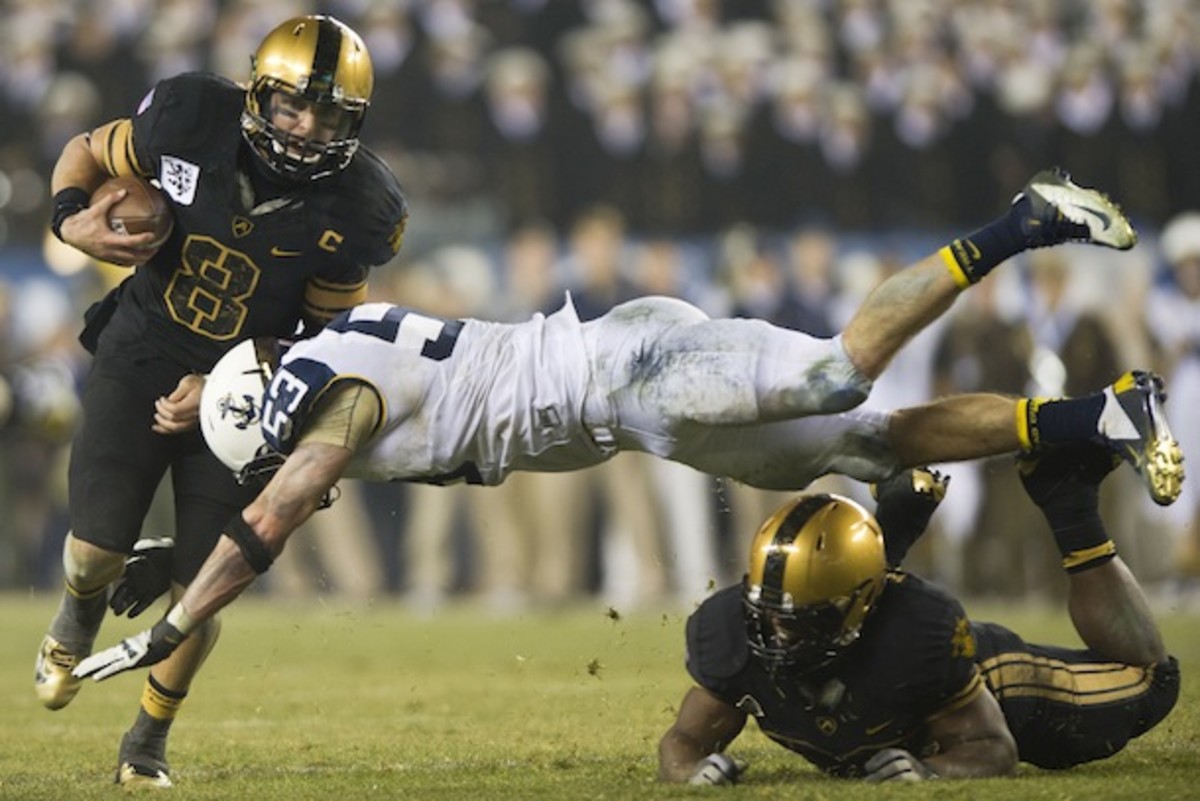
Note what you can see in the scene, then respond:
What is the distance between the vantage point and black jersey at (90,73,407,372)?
19.0 feet

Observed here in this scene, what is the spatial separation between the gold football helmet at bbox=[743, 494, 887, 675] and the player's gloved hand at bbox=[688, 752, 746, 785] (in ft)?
0.96

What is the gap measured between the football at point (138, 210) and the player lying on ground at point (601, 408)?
453mm

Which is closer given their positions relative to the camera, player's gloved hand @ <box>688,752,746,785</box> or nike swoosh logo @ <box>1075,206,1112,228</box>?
player's gloved hand @ <box>688,752,746,785</box>

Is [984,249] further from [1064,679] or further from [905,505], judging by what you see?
[1064,679]

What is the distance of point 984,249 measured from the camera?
17.4 ft

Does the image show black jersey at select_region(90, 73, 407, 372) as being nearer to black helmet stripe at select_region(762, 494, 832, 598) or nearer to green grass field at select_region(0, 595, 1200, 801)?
green grass field at select_region(0, 595, 1200, 801)

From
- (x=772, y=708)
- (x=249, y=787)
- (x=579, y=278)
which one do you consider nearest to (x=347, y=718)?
(x=249, y=787)

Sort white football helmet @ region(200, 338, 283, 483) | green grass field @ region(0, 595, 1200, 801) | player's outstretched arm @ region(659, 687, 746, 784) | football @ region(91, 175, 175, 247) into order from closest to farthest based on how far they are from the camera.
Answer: player's outstretched arm @ region(659, 687, 746, 784) → green grass field @ region(0, 595, 1200, 801) → white football helmet @ region(200, 338, 283, 483) → football @ region(91, 175, 175, 247)

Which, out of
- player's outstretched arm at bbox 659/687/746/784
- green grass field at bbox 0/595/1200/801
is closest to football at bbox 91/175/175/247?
green grass field at bbox 0/595/1200/801

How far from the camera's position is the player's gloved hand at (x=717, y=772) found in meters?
5.00

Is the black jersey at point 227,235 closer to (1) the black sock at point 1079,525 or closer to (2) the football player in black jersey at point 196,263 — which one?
(2) the football player in black jersey at point 196,263

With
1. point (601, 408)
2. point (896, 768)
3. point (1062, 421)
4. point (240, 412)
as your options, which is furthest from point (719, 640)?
point (240, 412)

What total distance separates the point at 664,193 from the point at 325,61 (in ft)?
26.5

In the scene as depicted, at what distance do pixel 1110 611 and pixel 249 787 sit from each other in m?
2.42
